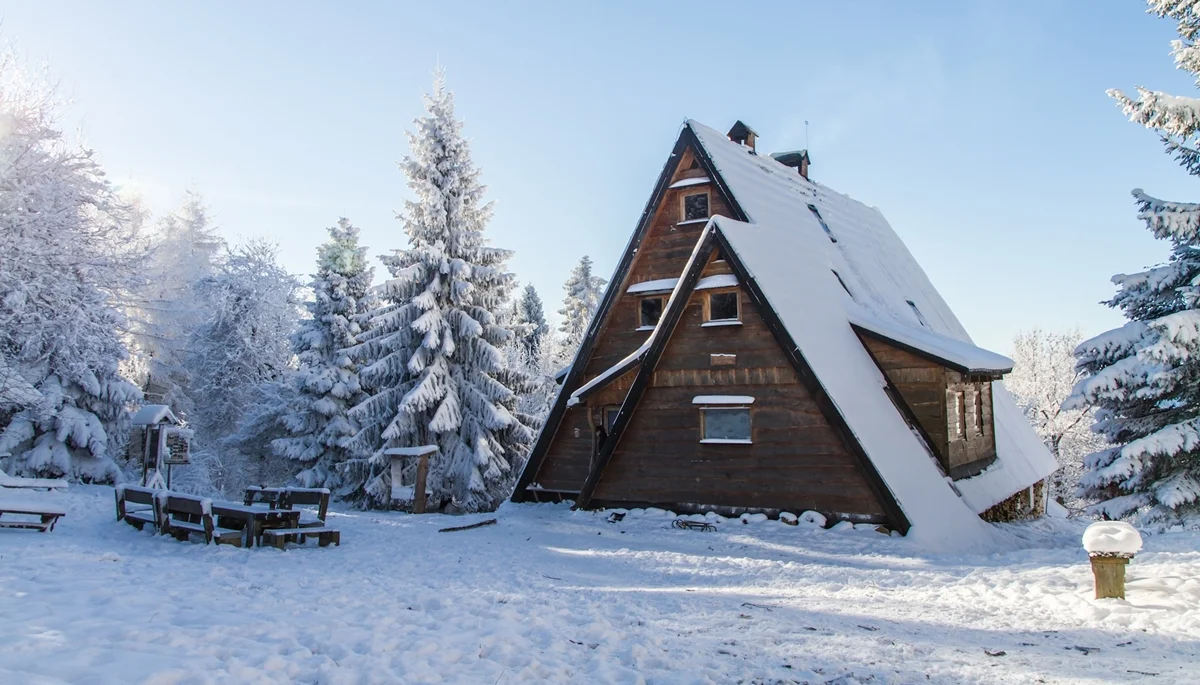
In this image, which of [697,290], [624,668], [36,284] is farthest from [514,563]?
[36,284]

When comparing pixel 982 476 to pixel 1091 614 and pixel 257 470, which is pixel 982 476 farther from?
pixel 257 470

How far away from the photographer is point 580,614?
806cm

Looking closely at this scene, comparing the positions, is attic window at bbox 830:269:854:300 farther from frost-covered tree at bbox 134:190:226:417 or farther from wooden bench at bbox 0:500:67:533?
frost-covered tree at bbox 134:190:226:417

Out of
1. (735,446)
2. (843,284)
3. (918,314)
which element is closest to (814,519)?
(735,446)

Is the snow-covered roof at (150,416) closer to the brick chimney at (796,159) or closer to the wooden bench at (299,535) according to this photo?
the wooden bench at (299,535)

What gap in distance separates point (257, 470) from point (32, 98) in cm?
1737

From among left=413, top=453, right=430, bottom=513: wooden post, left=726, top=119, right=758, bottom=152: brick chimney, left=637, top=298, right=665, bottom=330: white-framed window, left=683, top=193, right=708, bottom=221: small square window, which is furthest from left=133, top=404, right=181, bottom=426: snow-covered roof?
left=726, top=119, right=758, bottom=152: brick chimney

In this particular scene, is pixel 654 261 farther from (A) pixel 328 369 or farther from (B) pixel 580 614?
(A) pixel 328 369

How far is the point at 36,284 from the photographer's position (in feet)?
62.2

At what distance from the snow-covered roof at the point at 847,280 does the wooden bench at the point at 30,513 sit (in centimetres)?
1337

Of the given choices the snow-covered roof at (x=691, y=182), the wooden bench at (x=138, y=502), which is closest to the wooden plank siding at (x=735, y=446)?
the snow-covered roof at (x=691, y=182)

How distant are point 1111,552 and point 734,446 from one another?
25.6 ft

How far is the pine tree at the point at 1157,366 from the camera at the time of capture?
46.5ft

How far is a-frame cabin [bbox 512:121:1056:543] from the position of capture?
14.6 meters
